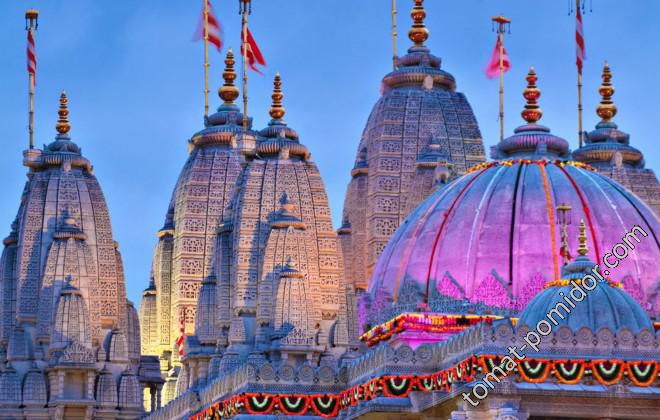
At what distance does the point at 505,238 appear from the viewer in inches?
2096

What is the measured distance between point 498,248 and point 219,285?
1816cm

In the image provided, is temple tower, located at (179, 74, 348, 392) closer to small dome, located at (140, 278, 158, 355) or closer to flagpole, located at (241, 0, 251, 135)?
flagpole, located at (241, 0, 251, 135)

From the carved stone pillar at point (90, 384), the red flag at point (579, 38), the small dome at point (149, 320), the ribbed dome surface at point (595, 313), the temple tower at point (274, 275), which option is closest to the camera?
the ribbed dome surface at point (595, 313)

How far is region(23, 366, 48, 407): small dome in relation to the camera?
80.0 m

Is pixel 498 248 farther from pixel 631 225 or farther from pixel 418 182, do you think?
pixel 418 182

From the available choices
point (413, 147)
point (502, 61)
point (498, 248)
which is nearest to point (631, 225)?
point (498, 248)

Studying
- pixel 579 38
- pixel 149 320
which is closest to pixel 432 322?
pixel 579 38

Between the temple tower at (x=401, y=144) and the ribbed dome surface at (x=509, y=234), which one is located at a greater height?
the temple tower at (x=401, y=144)

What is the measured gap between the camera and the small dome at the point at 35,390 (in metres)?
80.0

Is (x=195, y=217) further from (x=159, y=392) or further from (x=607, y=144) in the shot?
(x=607, y=144)

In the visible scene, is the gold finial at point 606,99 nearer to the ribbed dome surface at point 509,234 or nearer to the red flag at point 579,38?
the red flag at point 579,38

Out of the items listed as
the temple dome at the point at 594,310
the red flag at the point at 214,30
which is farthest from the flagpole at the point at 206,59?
the temple dome at the point at 594,310

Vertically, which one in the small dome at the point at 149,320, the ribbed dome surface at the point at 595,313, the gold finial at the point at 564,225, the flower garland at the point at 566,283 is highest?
the small dome at the point at 149,320

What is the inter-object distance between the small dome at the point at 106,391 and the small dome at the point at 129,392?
287 millimetres
